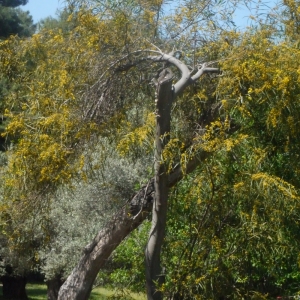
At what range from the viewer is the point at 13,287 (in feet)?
88.0

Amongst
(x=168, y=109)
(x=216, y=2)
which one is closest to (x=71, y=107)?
(x=168, y=109)

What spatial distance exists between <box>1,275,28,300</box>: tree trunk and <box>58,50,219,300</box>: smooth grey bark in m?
19.1

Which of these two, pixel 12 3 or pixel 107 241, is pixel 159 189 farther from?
pixel 12 3

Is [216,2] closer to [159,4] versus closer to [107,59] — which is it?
[159,4]

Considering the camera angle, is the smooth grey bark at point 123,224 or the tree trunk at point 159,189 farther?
the smooth grey bark at point 123,224

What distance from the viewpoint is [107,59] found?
7.84 m

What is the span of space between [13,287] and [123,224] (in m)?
20.1

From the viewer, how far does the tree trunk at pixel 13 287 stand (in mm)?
26672

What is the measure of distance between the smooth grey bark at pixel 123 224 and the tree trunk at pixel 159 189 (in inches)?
1.2

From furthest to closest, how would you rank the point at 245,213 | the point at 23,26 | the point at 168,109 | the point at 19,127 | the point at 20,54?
the point at 23,26 → the point at 20,54 → the point at 19,127 → the point at 168,109 → the point at 245,213

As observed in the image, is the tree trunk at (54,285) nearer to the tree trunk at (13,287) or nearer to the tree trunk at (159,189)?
the tree trunk at (13,287)

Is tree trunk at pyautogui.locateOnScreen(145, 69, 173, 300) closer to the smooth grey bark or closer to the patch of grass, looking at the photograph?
the smooth grey bark

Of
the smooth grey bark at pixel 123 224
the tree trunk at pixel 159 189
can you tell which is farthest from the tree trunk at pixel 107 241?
the tree trunk at pixel 159 189

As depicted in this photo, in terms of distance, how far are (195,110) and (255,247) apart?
6.20ft
